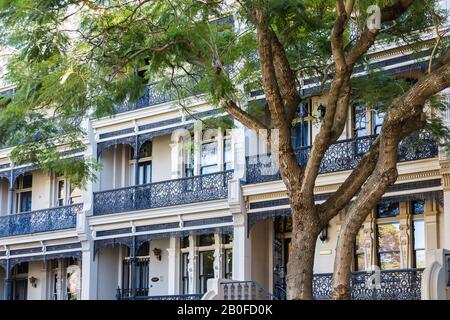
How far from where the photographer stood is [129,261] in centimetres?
3011

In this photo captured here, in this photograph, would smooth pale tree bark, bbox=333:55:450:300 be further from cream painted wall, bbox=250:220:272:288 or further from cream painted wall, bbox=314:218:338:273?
cream painted wall, bbox=250:220:272:288

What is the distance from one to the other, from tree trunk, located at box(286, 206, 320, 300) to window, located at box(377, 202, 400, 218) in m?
9.05

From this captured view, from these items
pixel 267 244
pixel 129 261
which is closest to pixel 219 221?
pixel 267 244

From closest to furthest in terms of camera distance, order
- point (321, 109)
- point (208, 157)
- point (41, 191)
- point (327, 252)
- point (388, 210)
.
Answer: point (388, 210) < point (321, 109) < point (327, 252) < point (208, 157) < point (41, 191)

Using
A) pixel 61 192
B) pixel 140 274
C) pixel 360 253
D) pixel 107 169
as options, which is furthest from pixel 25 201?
pixel 360 253

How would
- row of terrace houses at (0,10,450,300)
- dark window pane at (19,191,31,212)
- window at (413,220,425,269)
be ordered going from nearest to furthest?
row of terrace houses at (0,10,450,300) < window at (413,220,425,269) < dark window pane at (19,191,31,212)

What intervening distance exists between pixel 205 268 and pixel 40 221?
697 cm

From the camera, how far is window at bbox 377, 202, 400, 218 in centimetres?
2344

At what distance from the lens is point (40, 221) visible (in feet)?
103

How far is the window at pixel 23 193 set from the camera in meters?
34.2

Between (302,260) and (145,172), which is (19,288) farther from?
(302,260)

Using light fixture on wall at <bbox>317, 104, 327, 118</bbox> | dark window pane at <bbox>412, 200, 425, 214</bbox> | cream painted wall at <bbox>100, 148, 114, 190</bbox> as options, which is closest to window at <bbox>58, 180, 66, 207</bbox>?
cream painted wall at <bbox>100, 148, 114, 190</bbox>

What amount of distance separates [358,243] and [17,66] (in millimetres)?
10857

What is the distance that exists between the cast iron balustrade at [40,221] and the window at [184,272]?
13.2ft
